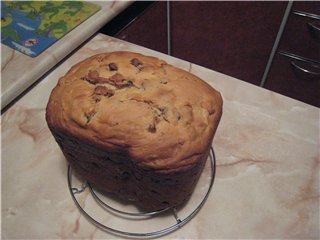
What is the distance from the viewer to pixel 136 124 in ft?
1.57

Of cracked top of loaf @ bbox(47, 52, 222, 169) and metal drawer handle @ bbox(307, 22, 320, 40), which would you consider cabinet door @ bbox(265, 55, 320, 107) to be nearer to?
metal drawer handle @ bbox(307, 22, 320, 40)

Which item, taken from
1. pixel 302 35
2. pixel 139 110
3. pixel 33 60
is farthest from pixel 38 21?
pixel 302 35

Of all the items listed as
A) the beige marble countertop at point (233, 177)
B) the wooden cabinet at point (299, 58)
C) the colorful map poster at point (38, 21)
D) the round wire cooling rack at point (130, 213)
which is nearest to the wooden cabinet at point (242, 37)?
the wooden cabinet at point (299, 58)

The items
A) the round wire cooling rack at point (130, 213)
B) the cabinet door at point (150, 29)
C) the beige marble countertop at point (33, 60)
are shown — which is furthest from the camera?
the cabinet door at point (150, 29)

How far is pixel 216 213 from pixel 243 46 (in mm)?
1065

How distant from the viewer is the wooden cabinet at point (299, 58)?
1.22m

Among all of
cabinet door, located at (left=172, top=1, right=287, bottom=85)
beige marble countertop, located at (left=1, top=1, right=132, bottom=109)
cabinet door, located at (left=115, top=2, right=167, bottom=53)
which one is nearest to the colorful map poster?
beige marble countertop, located at (left=1, top=1, right=132, bottom=109)

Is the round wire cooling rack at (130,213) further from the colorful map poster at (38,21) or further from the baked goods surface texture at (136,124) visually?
the colorful map poster at (38,21)

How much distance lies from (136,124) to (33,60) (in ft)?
1.63

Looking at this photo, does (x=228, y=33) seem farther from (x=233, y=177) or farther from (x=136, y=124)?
(x=136, y=124)

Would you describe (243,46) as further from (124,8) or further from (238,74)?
(124,8)

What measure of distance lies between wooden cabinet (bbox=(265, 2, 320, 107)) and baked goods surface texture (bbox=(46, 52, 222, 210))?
89 centimetres

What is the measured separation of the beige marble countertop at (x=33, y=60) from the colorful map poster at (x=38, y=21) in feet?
0.06

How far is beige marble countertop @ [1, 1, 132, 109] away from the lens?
30.5 inches
